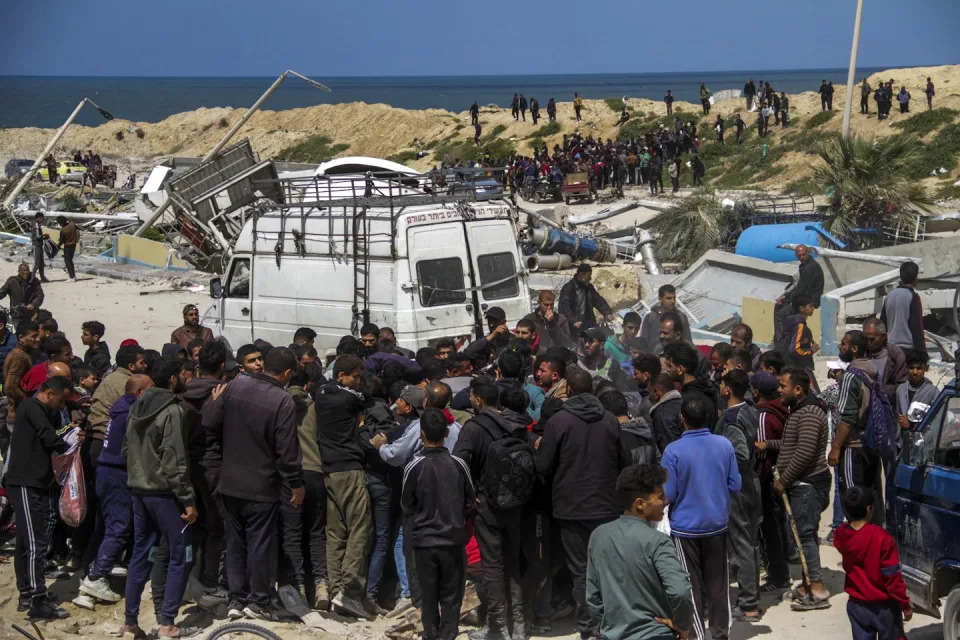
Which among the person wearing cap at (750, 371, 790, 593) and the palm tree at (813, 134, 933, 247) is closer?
the person wearing cap at (750, 371, 790, 593)

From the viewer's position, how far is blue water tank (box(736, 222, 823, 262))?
1762cm

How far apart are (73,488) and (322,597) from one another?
186 centimetres

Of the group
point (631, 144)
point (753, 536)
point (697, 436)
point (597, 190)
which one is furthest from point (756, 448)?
point (631, 144)

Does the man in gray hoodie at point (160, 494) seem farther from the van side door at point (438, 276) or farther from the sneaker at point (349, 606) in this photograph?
the van side door at point (438, 276)

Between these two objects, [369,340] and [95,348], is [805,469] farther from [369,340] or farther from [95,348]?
[95,348]

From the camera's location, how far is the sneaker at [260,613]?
709 centimetres

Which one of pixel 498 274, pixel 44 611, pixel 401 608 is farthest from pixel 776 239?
pixel 44 611

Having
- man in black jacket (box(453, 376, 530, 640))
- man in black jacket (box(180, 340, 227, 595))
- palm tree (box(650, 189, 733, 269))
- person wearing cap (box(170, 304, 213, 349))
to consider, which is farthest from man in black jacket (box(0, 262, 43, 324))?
palm tree (box(650, 189, 733, 269))

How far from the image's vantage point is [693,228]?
20.9 metres

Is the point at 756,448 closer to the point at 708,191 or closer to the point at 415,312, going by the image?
the point at 415,312

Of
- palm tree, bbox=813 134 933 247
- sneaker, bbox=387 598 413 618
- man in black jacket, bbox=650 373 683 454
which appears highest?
palm tree, bbox=813 134 933 247

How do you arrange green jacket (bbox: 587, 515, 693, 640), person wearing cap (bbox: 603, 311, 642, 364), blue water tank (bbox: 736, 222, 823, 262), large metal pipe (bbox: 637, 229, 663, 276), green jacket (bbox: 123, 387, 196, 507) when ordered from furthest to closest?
large metal pipe (bbox: 637, 229, 663, 276)
blue water tank (bbox: 736, 222, 823, 262)
person wearing cap (bbox: 603, 311, 642, 364)
green jacket (bbox: 123, 387, 196, 507)
green jacket (bbox: 587, 515, 693, 640)

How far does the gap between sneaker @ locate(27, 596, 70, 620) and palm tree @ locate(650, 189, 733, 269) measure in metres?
14.7

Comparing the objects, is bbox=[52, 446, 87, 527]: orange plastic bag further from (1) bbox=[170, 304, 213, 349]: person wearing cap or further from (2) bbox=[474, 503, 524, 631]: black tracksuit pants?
(1) bbox=[170, 304, 213, 349]: person wearing cap
